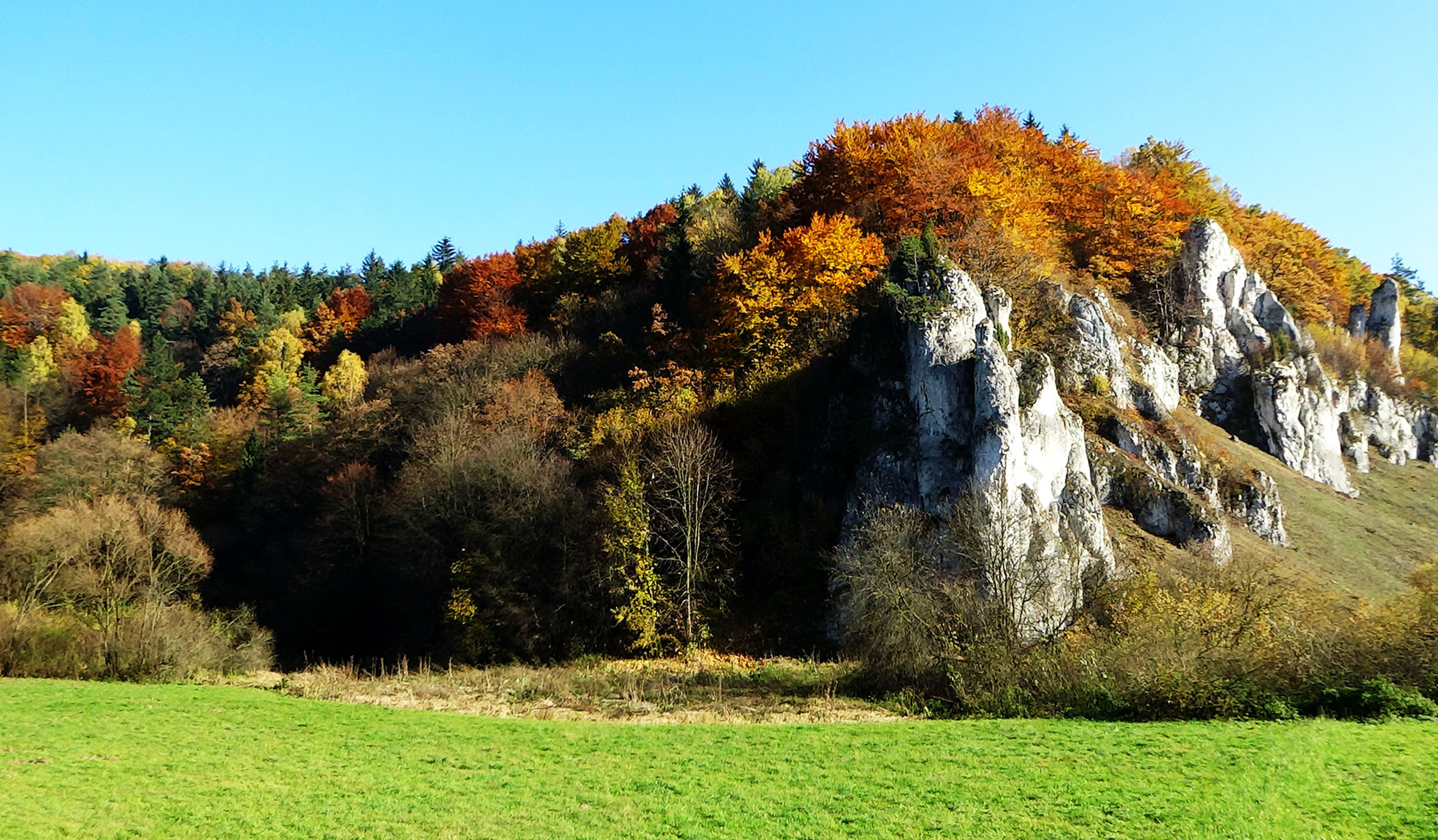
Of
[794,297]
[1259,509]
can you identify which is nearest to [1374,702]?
[1259,509]

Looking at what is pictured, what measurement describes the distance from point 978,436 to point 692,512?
12.3 meters

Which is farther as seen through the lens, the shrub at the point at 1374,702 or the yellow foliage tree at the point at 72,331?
the yellow foliage tree at the point at 72,331

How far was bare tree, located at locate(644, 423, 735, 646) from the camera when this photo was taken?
118 ft

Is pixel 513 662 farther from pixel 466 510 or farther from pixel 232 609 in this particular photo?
pixel 232 609

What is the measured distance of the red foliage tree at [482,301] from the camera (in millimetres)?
63500

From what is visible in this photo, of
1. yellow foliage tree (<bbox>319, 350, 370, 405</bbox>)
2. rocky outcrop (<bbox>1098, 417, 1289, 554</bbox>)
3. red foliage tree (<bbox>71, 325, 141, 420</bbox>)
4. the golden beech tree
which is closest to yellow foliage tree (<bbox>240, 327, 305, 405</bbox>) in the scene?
yellow foliage tree (<bbox>319, 350, 370, 405</bbox>)

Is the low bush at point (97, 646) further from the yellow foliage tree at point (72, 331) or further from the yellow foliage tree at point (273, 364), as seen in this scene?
the yellow foliage tree at point (72, 331)

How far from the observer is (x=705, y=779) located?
15836 millimetres

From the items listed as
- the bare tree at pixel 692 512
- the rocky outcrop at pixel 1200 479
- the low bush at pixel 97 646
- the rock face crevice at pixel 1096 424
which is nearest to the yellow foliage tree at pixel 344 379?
the low bush at pixel 97 646

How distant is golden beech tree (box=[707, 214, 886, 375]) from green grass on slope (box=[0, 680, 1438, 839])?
79.9 ft

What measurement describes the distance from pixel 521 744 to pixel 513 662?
16676 mm

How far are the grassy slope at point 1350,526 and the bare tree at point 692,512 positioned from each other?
21.8 metres

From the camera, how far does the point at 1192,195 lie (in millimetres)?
59625

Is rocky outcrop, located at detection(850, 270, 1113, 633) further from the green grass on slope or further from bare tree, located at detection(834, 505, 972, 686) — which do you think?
the green grass on slope
